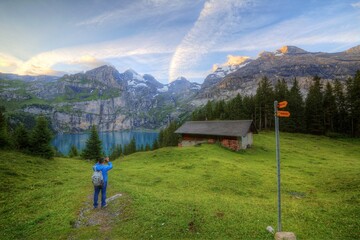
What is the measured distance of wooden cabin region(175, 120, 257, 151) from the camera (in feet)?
147

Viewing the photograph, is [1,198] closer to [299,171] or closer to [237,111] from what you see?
[299,171]

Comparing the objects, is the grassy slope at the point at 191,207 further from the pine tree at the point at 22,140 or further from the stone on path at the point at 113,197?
the pine tree at the point at 22,140

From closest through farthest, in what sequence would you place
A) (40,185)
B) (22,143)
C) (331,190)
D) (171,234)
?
(171,234)
(331,190)
(40,185)
(22,143)

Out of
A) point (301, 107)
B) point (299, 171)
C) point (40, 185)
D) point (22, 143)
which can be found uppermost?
point (301, 107)

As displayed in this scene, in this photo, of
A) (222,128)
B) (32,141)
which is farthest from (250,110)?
(32,141)

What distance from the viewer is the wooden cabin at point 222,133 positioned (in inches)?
1769

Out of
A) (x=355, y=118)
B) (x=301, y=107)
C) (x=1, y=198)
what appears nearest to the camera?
(x=1, y=198)

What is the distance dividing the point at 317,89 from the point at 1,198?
92209 mm

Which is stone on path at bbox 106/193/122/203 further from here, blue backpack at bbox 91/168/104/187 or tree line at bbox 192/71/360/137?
tree line at bbox 192/71/360/137

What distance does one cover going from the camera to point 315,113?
70.5 metres

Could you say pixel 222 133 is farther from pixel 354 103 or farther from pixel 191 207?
pixel 354 103

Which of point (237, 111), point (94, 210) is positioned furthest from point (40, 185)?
point (237, 111)

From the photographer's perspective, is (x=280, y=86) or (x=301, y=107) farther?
(x=280, y=86)

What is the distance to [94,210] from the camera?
43.4 ft
